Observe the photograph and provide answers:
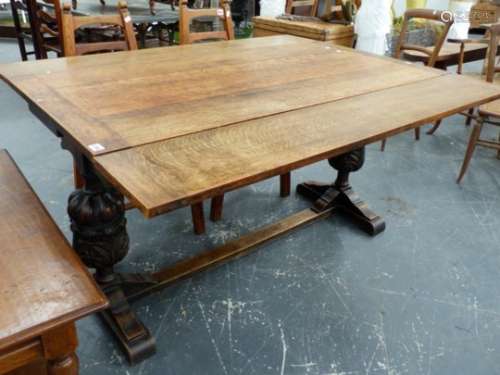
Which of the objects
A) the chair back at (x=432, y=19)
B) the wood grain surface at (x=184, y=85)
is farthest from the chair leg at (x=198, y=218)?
the chair back at (x=432, y=19)

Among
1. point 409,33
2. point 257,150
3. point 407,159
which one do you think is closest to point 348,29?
point 409,33

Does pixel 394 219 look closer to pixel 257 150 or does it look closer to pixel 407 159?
pixel 407 159

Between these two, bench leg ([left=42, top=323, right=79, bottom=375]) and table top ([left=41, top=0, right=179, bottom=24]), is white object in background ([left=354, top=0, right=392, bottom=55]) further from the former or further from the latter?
bench leg ([left=42, top=323, right=79, bottom=375])

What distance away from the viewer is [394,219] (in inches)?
88.2

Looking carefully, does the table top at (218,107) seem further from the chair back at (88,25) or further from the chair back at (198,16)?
the chair back at (198,16)

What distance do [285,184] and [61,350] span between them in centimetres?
160

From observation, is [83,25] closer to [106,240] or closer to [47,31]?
[106,240]

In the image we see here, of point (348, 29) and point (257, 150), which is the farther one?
point (348, 29)

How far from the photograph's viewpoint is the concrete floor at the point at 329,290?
1.47 meters

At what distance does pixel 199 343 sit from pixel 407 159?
1979 millimetres

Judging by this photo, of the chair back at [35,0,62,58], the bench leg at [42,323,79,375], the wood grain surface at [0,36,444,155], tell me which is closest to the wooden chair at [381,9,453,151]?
the wood grain surface at [0,36,444,155]

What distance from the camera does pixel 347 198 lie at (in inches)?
86.4

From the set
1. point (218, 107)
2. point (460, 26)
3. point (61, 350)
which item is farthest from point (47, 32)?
point (460, 26)

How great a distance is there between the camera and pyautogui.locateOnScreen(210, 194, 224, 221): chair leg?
6.89ft
